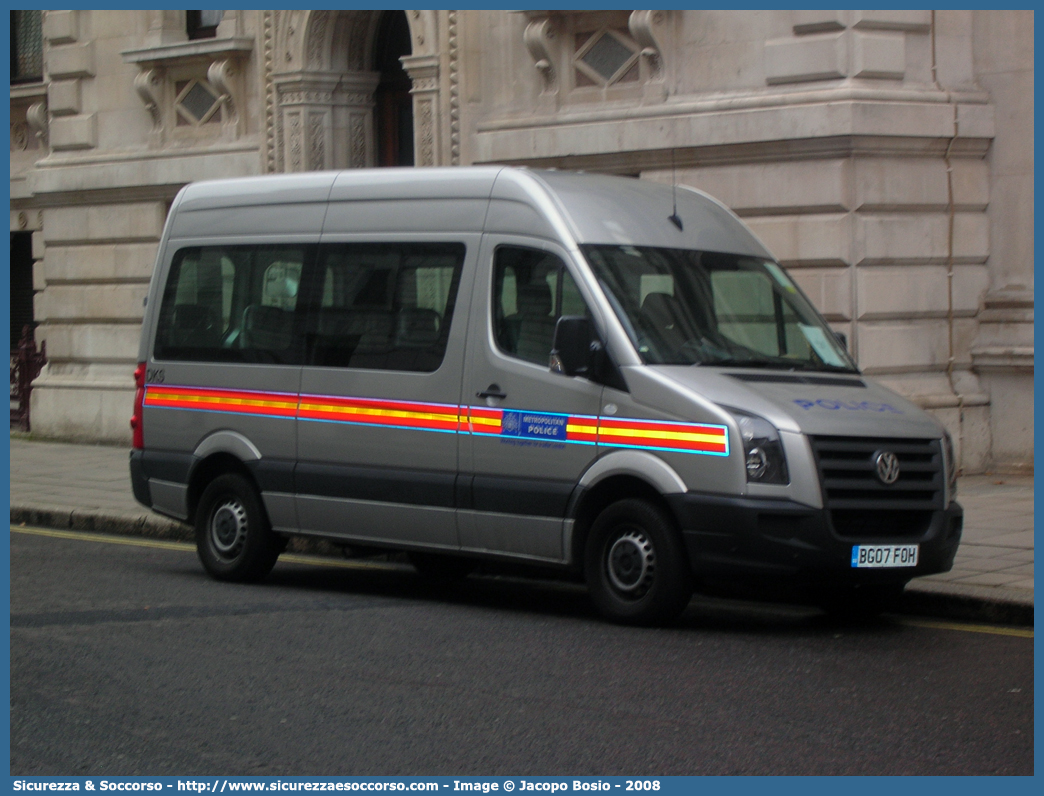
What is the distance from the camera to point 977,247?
581 inches

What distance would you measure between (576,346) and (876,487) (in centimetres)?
167

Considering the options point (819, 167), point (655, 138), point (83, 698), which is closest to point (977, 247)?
point (819, 167)

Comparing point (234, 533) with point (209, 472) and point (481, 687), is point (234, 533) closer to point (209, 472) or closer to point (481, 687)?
point (209, 472)

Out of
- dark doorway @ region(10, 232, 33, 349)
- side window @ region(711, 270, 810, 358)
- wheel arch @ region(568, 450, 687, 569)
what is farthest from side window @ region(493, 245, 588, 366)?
dark doorway @ region(10, 232, 33, 349)

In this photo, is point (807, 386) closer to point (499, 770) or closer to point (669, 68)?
point (499, 770)

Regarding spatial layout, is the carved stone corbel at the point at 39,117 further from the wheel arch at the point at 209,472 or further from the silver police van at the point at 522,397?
the wheel arch at the point at 209,472

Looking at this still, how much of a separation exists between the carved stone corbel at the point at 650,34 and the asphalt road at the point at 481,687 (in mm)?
6994

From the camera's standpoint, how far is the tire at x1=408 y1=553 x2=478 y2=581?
34.7 feet

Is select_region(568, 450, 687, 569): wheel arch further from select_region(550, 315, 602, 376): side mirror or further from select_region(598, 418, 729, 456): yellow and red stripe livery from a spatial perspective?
select_region(550, 315, 602, 376): side mirror

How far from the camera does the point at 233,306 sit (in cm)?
1040

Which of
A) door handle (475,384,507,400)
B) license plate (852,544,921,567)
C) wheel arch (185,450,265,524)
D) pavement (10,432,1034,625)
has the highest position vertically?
door handle (475,384,507,400)

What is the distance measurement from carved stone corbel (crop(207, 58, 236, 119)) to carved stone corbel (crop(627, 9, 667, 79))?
5.35 meters

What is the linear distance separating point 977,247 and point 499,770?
10.5 metres

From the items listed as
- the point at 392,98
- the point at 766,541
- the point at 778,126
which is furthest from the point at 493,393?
the point at 392,98
